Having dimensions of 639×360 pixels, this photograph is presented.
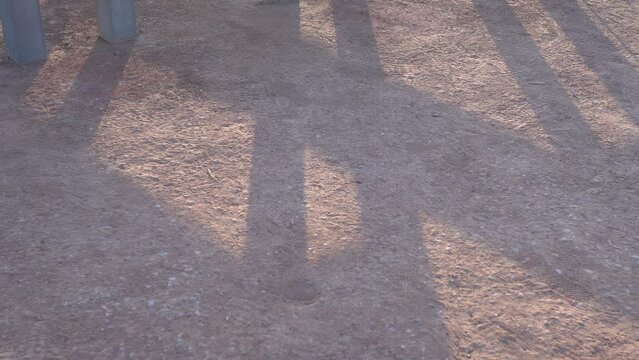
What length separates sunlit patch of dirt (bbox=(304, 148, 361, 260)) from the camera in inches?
150

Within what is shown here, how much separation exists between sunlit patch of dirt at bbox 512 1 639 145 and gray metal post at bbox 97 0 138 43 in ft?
9.81

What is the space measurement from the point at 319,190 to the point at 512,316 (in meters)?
1.25

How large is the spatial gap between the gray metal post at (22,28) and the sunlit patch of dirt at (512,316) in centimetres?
318

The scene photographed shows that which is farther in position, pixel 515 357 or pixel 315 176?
pixel 315 176

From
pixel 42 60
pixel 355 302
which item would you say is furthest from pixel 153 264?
pixel 42 60

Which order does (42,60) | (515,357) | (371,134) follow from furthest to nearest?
(42,60)
(371,134)
(515,357)

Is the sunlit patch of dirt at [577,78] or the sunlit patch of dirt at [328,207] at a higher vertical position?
the sunlit patch of dirt at [328,207]

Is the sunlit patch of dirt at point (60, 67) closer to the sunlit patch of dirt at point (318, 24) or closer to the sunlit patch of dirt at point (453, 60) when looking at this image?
the sunlit patch of dirt at point (318, 24)

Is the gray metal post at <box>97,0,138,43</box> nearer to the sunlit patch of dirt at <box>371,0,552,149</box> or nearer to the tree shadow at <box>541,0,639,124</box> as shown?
the sunlit patch of dirt at <box>371,0,552,149</box>

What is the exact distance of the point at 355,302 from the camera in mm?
3414

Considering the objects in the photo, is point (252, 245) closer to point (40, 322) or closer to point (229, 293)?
point (229, 293)

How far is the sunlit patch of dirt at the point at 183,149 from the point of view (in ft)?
13.2

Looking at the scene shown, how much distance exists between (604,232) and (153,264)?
2104mm

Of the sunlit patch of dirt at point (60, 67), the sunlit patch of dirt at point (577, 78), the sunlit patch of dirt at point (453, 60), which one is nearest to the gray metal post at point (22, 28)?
the sunlit patch of dirt at point (60, 67)
